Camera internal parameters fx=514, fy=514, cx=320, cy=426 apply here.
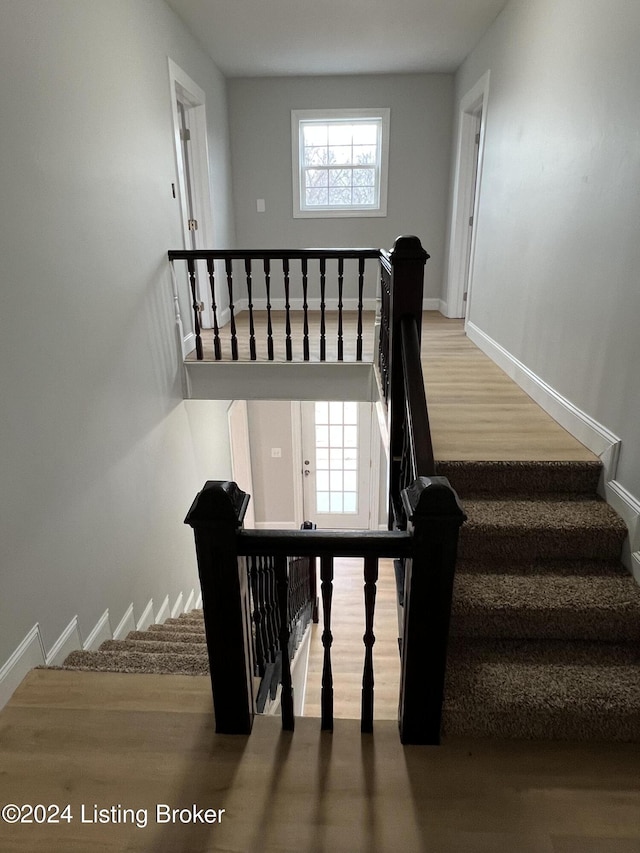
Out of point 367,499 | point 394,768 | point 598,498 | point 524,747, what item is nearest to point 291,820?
point 394,768

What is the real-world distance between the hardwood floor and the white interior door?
5197 millimetres

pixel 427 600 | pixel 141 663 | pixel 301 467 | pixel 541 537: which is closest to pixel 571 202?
pixel 541 537

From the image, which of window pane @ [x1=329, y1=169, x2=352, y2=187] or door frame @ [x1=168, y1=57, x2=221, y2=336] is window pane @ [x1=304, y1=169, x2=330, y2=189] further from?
door frame @ [x1=168, y1=57, x2=221, y2=336]

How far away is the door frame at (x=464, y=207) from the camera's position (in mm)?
4762

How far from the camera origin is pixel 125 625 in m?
2.79

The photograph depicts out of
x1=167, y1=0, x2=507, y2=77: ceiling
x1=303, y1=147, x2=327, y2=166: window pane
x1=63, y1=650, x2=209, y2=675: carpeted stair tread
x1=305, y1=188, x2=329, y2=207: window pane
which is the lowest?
x1=63, y1=650, x2=209, y2=675: carpeted stair tread

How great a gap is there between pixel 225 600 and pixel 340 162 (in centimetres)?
554

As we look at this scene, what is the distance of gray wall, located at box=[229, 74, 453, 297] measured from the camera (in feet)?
17.8

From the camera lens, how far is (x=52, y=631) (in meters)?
2.07

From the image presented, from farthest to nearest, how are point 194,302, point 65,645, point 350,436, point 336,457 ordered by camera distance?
1. point 336,457
2. point 350,436
3. point 194,302
4. point 65,645

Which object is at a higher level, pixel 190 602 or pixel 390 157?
pixel 390 157

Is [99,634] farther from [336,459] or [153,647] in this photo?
[336,459]

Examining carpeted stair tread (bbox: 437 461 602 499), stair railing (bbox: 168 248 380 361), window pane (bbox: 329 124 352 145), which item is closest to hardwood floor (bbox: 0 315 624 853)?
carpeted stair tread (bbox: 437 461 602 499)

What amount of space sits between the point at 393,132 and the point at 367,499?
14.8 ft
